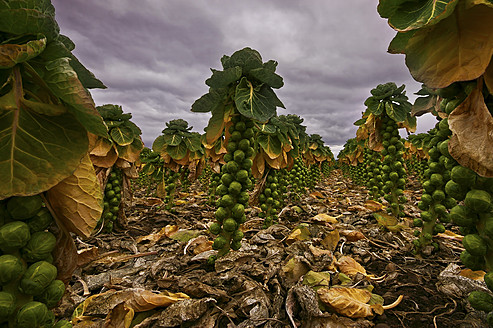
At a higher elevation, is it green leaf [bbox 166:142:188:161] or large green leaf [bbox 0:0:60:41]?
green leaf [bbox 166:142:188:161]

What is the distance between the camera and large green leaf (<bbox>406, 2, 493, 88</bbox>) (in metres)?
1.12

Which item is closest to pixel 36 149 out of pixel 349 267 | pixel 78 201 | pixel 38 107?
pixel 38 107

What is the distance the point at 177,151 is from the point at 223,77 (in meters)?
4.30

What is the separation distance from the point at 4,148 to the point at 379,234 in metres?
4.53

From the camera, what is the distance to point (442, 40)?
122cm

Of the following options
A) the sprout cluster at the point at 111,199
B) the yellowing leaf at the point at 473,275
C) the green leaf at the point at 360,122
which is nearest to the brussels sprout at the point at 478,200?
the yellowing leaf at the point at 473,275

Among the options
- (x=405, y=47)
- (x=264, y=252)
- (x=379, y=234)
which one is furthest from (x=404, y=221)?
(x=405, y=47)

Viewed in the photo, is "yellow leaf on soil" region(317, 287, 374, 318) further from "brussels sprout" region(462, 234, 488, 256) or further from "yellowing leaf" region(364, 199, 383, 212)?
"yellowing leaf" region(364, 199, 383, 212)

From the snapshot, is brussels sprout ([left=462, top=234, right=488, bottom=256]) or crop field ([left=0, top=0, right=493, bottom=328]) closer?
crop field ([left=0, top=0, right=493, bottom=328])

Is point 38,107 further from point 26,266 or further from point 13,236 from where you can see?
point 26,266

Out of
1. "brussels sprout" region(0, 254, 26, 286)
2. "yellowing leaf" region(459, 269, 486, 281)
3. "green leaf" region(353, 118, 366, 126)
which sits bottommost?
"yellowing leaf" region(459, 269, 486, 281)

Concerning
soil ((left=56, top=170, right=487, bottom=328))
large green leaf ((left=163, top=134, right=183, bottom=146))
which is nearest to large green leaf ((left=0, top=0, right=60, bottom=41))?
soil ((left=56, top=170, right=487, bottom=328))

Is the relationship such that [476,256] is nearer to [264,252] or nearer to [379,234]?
[264,252]

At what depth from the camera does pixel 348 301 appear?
6.31ft
